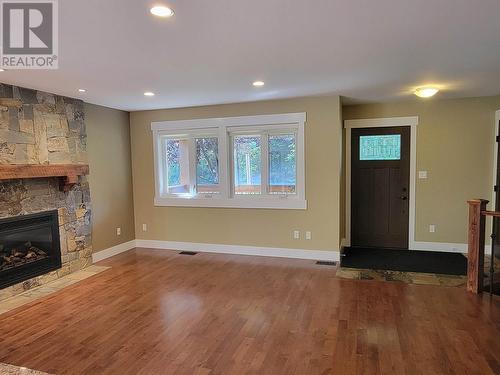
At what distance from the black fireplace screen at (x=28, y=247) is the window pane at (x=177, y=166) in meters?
1.97

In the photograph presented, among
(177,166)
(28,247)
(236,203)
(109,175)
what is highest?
(177,166)

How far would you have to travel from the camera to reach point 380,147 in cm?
555

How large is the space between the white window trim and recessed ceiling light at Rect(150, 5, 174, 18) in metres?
3.10

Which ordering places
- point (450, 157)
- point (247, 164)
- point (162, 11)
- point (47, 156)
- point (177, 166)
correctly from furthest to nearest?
point (177, 166)
point (247, 164)
point (450, 157)
point (47, 156)
point (162, 11)

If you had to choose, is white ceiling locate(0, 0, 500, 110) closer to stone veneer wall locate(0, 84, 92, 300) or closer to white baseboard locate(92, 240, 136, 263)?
stone veneer wall locate(0, 84, 92, 300)

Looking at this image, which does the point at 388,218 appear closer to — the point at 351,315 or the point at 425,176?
the point at 425,176

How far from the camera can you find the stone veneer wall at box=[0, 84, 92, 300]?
12.7ft

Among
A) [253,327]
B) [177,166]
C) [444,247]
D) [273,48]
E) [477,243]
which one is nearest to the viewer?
[273,48]

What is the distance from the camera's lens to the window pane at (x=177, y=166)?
581 cm

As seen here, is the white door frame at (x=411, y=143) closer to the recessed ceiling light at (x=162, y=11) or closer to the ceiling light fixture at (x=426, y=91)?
the ceiling light fixture at (x=426, y=91)

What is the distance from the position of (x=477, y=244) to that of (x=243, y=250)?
3190mm

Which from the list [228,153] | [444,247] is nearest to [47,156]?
[228,153]
